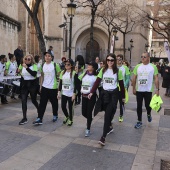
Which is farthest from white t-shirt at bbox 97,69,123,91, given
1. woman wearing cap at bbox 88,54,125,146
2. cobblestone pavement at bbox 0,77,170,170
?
cobblestone pavement at bbox 0,77,170,170

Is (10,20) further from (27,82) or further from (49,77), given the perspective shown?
(49,77)

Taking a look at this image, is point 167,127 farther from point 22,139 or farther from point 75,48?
point 75,48

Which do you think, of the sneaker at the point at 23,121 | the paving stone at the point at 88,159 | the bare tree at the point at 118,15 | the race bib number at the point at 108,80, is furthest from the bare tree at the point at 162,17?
the paving stone at the point at 88,159

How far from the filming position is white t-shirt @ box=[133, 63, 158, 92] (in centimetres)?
697

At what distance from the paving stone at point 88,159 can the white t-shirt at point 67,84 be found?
1.83 metres

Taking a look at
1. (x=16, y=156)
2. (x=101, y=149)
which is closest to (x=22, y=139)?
(x=16, y=156)

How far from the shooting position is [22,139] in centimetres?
602

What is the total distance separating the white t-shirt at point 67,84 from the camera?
7123 millimetres

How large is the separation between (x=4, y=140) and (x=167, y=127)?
4.24 meters

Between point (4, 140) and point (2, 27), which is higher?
point (2, 27)

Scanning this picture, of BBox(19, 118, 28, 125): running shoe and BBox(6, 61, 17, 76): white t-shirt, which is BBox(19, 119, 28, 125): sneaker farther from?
BBox(6, 61, 17, 76): white t-shirt

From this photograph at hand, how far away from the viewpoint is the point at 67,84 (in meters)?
7.13

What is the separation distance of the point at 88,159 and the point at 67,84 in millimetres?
2576

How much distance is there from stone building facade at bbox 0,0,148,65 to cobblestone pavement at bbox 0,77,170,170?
13.5 metres
